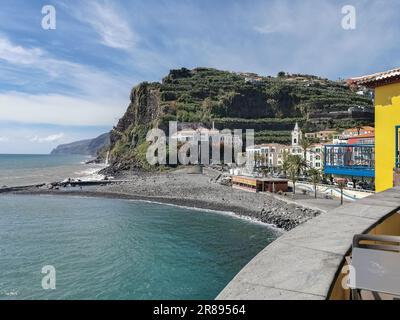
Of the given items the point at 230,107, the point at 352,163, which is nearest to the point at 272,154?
the point at 230,107

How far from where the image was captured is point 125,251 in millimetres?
28625

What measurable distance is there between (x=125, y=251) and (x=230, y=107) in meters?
125

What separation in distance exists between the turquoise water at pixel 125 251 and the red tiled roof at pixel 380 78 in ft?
51.3

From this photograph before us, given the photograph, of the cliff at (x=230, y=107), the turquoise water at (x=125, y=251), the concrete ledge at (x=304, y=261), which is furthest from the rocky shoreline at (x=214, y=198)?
the cliff at (x=230, y=107)

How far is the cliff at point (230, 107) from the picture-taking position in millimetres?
131375

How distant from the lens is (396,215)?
507 centimetres

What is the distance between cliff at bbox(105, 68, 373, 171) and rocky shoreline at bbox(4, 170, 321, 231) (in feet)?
180

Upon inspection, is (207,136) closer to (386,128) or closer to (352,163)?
(352,163)

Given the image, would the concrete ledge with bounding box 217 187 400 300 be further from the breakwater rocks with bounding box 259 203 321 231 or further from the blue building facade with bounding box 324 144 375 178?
the breakwater rocks with bounding box 259 203 321 231

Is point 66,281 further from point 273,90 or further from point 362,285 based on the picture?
point 273,90

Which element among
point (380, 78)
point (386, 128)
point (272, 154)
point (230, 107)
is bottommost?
point (386, 128)

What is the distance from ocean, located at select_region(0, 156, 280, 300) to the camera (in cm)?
2102
